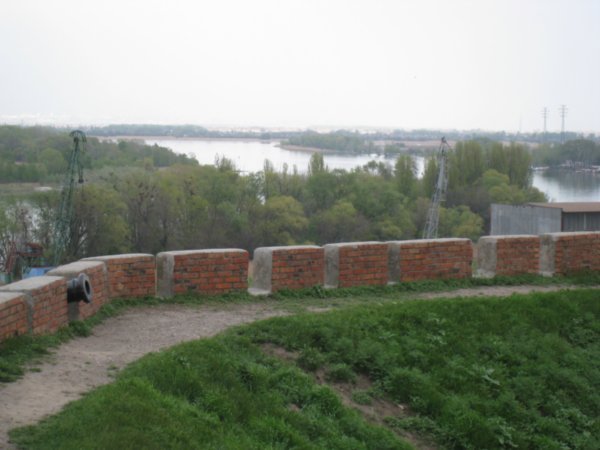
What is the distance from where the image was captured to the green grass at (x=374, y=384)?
5480 mm

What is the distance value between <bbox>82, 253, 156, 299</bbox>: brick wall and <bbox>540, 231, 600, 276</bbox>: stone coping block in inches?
269

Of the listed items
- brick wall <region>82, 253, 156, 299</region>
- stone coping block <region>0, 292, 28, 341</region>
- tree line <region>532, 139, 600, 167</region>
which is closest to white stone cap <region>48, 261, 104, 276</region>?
brick wall <region>82, 253, 156, 299</region>

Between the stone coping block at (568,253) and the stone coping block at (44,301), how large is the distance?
830 cm

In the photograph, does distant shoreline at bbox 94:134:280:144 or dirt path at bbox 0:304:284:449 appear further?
distant shoreline at bbox 94:134:280:144

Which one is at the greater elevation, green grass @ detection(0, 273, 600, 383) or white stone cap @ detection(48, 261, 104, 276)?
Result: white stone cap @ detection(48, 261, 104, 276)

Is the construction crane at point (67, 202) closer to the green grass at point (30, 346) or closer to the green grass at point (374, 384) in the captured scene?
the green grass at point (30, 346)

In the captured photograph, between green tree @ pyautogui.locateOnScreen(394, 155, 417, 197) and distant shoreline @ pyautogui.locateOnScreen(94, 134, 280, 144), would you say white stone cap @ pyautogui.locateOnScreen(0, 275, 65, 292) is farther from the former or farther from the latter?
green tree @ pyautogui.locateOnScreen(394, 155, 417, 197)

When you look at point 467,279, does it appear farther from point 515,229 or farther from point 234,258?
point 515,229

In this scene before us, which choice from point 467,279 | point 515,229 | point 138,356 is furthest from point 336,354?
point 515,229

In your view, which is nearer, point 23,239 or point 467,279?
point 467,279

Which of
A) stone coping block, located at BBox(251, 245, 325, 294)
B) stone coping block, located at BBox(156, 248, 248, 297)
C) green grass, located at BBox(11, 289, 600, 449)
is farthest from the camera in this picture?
stone coping block, located at BBox(251, 245, 325, 294)

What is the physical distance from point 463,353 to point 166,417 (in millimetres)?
4491

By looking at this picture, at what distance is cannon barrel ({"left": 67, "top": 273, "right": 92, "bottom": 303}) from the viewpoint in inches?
328

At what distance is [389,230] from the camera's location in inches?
2500
